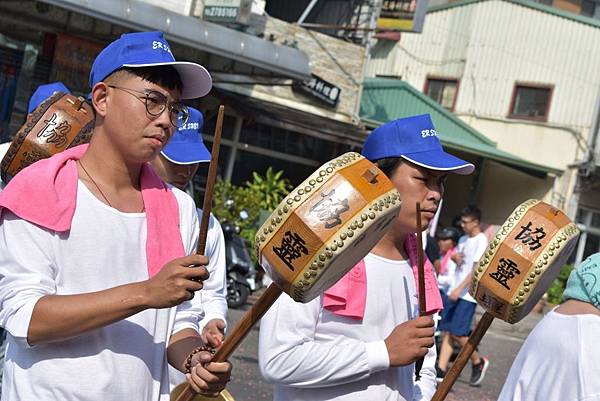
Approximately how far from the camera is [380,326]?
3.61 metres

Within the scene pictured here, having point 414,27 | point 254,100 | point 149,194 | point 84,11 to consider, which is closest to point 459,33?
point 414,27

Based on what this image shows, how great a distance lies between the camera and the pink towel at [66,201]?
2734mm

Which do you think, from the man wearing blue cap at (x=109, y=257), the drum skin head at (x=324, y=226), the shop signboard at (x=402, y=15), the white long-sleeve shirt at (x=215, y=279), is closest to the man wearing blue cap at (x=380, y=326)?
the man wearing blue cap at (x=109, y=257)

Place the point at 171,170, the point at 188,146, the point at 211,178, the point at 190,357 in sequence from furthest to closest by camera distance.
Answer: the point at 188,146
the point at 171,170
the point at 190,357
the point at 211,178

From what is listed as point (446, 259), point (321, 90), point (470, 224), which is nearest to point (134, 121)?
point (470, 224)

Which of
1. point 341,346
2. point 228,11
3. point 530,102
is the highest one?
point 228,11

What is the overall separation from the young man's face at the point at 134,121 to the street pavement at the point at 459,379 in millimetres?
5821

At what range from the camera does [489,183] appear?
25.2m

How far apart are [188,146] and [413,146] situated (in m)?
1.49

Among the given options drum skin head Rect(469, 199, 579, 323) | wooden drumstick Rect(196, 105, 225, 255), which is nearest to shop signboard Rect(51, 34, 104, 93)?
drum skin head Rect(469, 199, 579, 323)

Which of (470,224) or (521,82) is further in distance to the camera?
(521,82)

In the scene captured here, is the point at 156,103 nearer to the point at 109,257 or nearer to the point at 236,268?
the point at 109,257

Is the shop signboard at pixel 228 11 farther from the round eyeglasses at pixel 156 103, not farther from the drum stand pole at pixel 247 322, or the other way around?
the drum stand pole at pixel 247 322

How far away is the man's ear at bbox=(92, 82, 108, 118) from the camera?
9.62 ft
